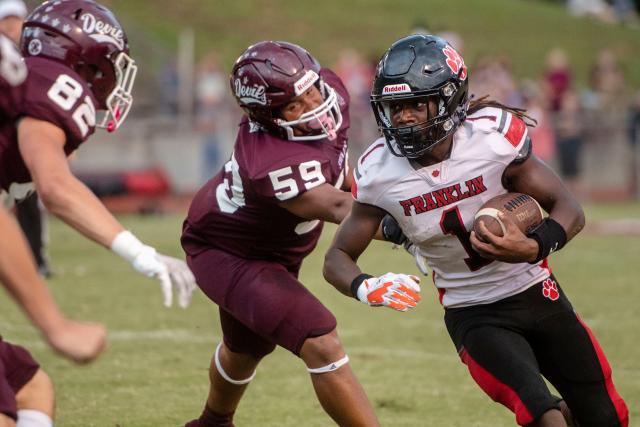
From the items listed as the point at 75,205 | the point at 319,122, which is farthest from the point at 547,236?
the point at 75,205

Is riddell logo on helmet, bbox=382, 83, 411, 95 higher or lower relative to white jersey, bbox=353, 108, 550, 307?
higher

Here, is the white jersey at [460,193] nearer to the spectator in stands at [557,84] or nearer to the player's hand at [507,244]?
the player's hand at [507,244]

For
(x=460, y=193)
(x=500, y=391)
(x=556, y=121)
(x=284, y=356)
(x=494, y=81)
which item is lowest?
(x=556, y=121)

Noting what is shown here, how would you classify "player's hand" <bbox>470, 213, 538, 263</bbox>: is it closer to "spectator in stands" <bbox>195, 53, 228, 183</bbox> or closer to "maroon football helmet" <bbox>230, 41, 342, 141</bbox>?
"maroon football helmet" <bbox>230, 41, 342, 141</bbox>

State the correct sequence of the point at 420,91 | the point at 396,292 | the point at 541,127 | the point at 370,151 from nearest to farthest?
1. the point at 396,292
2. the point at 420,91
3. the point at 370,151
4. the point at 541,127

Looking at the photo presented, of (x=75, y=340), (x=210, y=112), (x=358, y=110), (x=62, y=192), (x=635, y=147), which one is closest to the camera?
(x=75, y=340)

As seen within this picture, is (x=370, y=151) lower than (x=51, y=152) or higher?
lower

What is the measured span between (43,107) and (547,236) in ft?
6.40

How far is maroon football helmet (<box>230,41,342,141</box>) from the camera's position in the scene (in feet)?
15.9

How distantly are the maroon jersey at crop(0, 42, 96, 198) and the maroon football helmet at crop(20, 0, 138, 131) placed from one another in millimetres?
136

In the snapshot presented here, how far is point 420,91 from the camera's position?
4398 millimetres

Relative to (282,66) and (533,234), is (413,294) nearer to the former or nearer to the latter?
(533,234)

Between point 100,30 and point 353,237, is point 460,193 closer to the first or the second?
point 353,237

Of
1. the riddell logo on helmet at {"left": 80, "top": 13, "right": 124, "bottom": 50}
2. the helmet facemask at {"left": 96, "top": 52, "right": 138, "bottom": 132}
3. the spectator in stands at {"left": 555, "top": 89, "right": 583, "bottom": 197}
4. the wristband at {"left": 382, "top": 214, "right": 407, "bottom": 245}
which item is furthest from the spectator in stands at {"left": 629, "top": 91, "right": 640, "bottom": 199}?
the riddell logo on helmet at {"left": 80, "top": 13, "right": 124, "bottom": 50}
